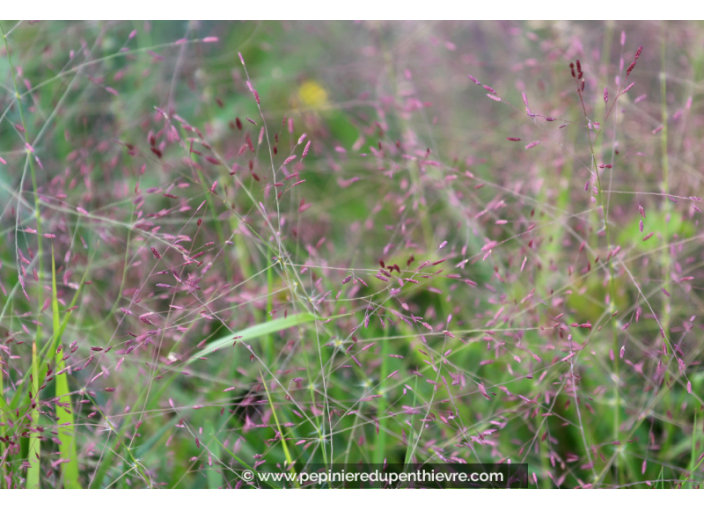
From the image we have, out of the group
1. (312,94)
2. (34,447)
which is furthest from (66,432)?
(312,94)

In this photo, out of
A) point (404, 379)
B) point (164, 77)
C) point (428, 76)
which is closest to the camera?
point (404, 379)

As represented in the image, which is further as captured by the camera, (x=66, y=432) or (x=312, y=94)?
(x=312, y=94)

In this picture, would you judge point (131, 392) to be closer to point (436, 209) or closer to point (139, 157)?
point (139, 157)

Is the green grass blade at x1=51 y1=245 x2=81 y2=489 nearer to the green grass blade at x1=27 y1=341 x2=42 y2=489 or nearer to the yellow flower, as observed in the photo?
the green grass blade at x1=27 y1=341 x2=42 y2=489

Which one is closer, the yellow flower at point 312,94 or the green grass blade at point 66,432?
the green grass blade at point 66,432

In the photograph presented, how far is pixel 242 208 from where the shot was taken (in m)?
1.60

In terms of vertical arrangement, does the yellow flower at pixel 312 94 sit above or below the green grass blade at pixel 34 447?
above

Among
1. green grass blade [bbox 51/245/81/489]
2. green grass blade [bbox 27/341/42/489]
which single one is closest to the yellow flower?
green grass blade [bbox 51/245/81/489]

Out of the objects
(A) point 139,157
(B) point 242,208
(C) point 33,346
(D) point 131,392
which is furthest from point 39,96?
(D) point 131,392

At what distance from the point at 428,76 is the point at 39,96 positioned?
1.36m

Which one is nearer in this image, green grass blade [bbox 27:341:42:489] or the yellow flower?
green grass blade [bbox 27:341:42:489]

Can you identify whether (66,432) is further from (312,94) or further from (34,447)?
(312,94)

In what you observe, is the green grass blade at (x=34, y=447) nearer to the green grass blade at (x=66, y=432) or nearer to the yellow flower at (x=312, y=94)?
the green grass blade at (x=66, y=432)

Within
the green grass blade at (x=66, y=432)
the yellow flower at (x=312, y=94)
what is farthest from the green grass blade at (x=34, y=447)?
the yellow flower at (x=312, y=94)
